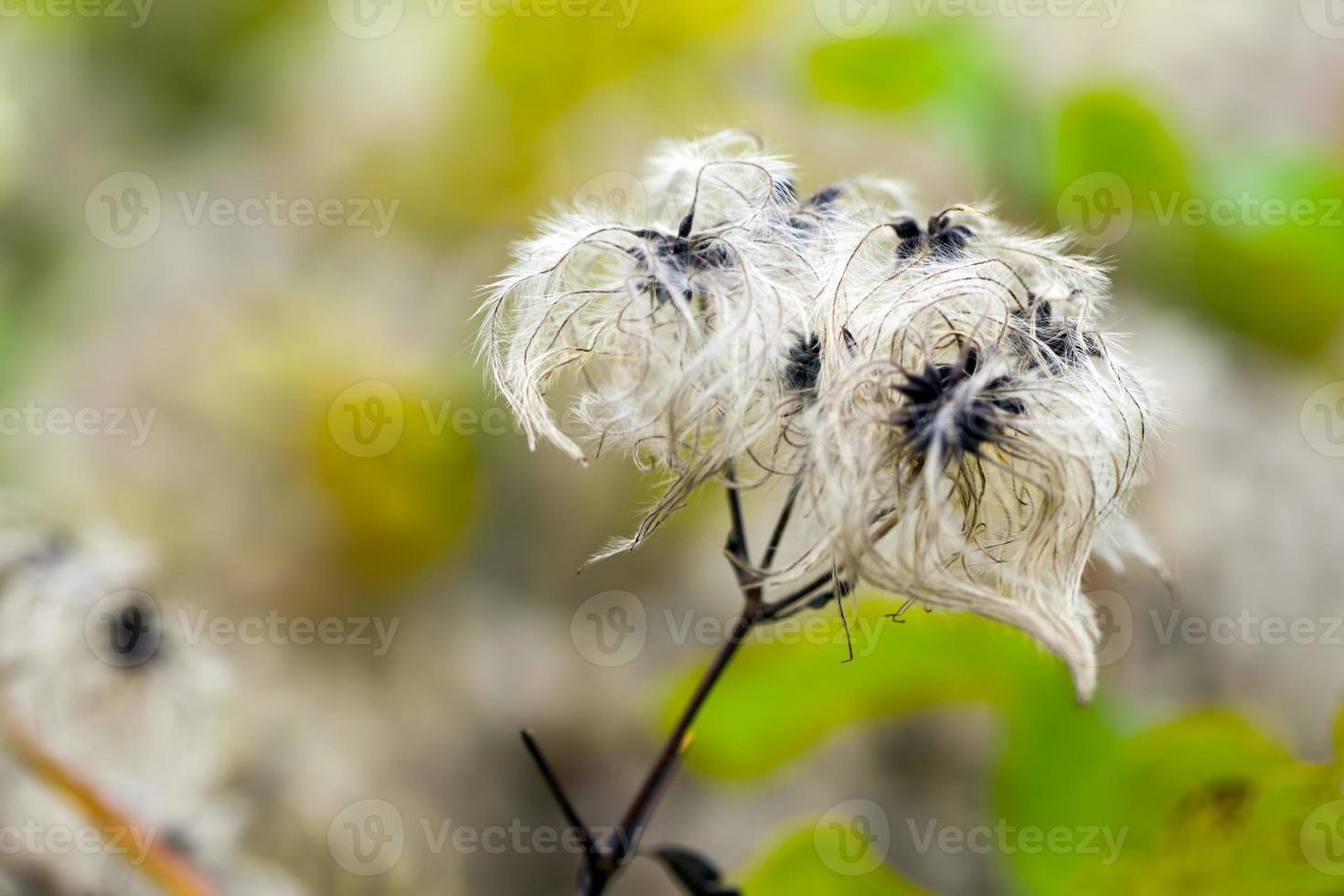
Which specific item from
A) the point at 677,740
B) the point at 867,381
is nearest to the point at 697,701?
the point at 677,740

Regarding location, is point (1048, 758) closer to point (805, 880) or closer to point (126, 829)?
point (805, 880)

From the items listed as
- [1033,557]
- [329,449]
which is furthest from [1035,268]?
[329,449]

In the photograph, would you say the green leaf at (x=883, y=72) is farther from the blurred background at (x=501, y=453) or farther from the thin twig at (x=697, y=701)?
the thin twig at (x=697, y=701)

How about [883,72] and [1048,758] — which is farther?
[883,72]

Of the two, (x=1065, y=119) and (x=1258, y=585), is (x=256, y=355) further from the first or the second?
(x=1258, y=585)

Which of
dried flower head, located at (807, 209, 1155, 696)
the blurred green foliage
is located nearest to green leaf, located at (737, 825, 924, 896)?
the blurred green foliage

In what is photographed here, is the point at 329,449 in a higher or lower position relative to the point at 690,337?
lower

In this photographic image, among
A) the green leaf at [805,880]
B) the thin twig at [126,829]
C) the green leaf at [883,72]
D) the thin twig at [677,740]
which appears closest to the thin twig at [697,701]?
the thin twig at [677,740]
